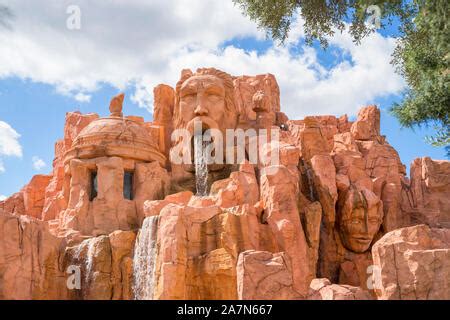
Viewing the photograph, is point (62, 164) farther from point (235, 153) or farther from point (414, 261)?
point (414, 261)

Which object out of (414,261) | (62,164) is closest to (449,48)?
(414,261)

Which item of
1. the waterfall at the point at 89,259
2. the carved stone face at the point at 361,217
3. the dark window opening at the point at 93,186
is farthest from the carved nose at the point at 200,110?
the waterfall at the point at 89,259

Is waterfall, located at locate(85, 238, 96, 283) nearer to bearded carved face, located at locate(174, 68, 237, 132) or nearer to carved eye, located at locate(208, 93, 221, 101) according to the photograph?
bearded carved face, located at locate(174, 68, 237, 132)

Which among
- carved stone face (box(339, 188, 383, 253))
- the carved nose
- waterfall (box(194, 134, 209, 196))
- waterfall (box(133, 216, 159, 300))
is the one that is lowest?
waterfall (box(133, 216, 159, 300))

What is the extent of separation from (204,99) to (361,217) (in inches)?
328

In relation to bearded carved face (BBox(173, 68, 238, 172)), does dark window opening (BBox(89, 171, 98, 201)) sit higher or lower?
lower

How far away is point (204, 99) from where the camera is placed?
2886cm

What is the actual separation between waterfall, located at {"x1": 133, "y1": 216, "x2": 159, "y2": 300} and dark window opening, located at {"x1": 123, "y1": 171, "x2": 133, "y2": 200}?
4.06 metres

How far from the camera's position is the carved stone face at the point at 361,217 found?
26.0 metres

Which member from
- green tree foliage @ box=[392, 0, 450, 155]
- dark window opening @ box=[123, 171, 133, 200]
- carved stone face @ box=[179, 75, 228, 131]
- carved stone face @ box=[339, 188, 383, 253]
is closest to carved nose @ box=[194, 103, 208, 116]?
carved stone face @ box=[179, 75, 228, 131]

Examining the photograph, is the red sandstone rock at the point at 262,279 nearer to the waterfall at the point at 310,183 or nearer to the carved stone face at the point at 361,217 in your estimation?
the carved stone face at the point at 361,217

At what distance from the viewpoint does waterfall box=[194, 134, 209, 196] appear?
27906 mm

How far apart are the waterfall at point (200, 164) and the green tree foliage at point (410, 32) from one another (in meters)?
10.1

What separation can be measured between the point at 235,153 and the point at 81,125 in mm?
7601
